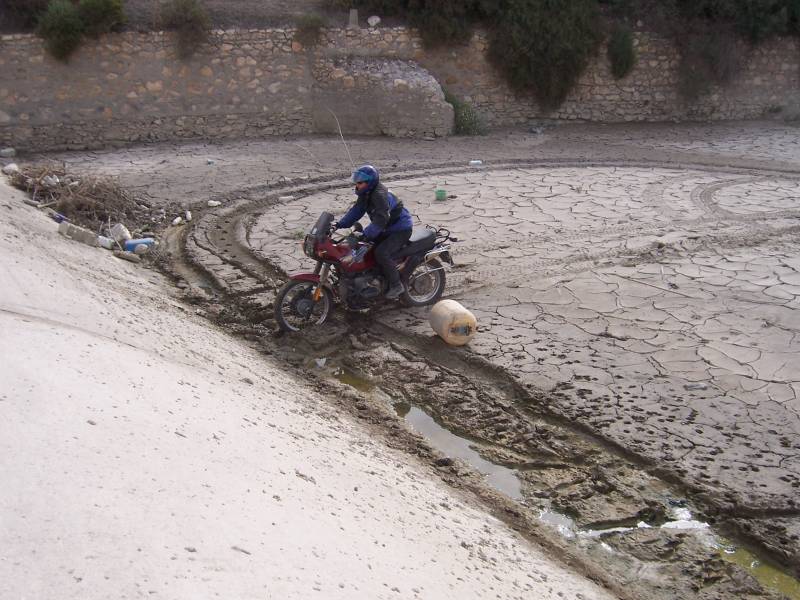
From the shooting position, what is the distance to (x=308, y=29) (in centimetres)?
1591

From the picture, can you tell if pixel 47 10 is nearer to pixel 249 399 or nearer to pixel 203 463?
pixel 249 399

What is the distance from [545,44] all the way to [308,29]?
555cm

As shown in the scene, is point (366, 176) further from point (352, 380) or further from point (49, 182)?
point (49, 182)

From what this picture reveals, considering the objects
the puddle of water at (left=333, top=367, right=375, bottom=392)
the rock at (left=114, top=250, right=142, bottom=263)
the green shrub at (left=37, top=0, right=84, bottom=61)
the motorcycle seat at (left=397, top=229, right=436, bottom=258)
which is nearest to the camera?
the puddle of water at (left=333, top=367, right=375, bottom=392)

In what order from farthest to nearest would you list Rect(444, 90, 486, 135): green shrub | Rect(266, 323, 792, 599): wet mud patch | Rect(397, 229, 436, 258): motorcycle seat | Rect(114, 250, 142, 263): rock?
Rect(444, 90, 486, 135): green shrub < Rect(114, 250, 142, 263): rock < Rect(397, 229, 436, 258): motorcycle seat < Rect(266, 323, 792, 599): wet mud patch

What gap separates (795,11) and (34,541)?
20.9m

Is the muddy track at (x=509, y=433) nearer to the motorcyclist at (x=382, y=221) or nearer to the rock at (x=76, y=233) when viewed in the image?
the motorcyclist at (x=382, y=221)

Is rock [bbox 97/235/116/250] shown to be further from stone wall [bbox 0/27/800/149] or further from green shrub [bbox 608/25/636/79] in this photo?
green shrub [bbox 608/25/636/79]

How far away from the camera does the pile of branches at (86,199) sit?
10086mm

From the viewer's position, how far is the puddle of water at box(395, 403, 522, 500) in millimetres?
5527

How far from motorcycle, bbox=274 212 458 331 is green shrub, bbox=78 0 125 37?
31.3 ft

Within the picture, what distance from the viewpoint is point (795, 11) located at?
1889cm

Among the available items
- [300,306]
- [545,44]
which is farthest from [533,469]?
[545,44]

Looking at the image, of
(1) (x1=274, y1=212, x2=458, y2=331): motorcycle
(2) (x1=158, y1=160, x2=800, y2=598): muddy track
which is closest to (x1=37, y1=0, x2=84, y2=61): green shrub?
(2) (x1=158, y1=160, x2=800, y2=598): muddy track
